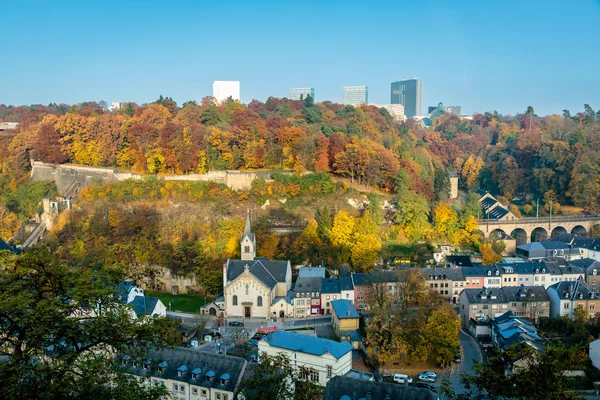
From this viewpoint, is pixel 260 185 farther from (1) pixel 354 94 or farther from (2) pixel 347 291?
(1) pixel 354 94

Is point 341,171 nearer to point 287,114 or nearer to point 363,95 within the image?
point 287,114

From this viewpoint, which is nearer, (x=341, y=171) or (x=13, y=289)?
(x=13, y=289)

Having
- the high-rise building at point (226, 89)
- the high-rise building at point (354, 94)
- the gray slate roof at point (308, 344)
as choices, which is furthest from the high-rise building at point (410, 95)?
the gray slate roof at point (308, 344)

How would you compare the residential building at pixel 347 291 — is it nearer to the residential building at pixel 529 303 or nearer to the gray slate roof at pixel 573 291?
the residential building at pixel 529 303

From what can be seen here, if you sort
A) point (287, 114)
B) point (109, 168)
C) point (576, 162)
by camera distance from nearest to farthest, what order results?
point (109, 168) → point (576, 162) → point (287, 114)

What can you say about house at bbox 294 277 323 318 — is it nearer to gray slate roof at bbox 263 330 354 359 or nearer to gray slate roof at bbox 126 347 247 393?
gray slate roof at bbox 263 330 354 359

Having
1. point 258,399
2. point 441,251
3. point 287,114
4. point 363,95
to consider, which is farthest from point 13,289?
point 363,95
